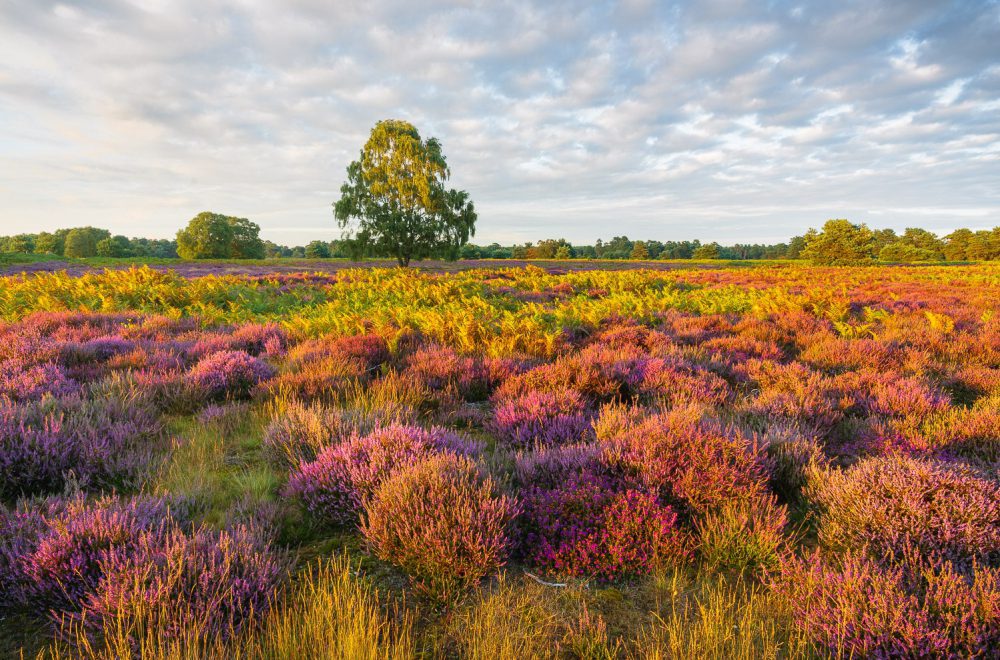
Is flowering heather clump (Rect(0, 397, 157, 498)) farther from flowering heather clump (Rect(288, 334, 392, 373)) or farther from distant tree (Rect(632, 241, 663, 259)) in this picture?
distant tree (Rect(632, 241, 663, 259))

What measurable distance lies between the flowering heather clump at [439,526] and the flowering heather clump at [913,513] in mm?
1669

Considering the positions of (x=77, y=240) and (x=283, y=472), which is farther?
(x=77, y=240)

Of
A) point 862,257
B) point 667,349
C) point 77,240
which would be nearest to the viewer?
point 667,349

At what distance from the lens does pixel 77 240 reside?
7756 centimetres

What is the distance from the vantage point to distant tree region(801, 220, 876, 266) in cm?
4953

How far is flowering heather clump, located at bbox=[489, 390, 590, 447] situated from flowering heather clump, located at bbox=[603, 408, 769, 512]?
0.55 metres

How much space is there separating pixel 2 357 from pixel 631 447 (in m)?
6.83

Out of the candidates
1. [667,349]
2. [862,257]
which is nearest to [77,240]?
[667,349]

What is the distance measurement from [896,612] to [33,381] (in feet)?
20.8

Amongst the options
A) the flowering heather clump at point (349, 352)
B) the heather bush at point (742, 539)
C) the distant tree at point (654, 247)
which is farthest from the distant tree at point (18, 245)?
the distant tree at point (654, 247)

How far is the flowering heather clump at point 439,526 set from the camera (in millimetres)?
2088

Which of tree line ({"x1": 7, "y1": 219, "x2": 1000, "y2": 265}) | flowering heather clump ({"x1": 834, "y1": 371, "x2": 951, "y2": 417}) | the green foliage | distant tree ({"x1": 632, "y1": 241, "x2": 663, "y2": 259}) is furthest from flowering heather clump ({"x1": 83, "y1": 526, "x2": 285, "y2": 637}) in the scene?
distant tree ({"x1": 632, "y1": 241, "x2": 663, "y2": 259})

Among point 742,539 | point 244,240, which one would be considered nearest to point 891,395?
point 742,539

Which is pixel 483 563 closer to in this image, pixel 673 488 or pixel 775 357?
pixel 673 488
